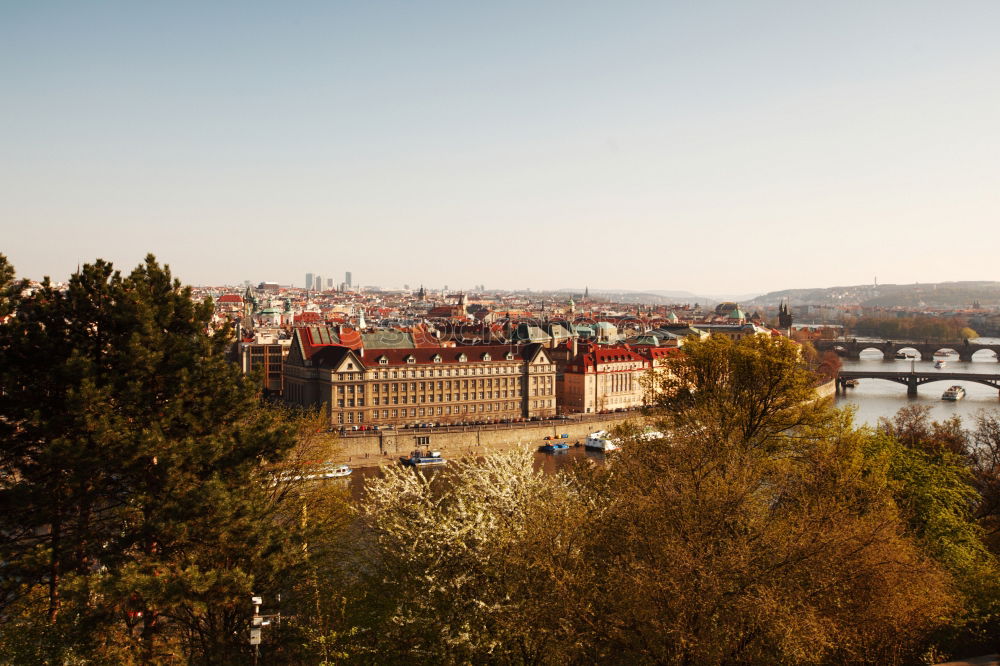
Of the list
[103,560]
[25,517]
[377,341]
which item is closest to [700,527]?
[103,560]

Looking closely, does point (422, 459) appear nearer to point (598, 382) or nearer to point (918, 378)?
point (598, 382)

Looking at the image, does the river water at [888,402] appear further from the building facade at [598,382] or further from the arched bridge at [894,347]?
the building facade at [598,382]

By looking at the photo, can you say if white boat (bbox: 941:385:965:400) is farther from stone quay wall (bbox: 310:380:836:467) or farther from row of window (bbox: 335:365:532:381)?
row of window (bbox: 335:365:532:381)

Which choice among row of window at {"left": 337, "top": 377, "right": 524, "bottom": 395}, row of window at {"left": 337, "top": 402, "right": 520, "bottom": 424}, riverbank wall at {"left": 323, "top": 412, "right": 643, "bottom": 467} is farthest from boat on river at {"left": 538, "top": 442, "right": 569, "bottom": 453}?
row of window at {"left": 337, "top": 377, "right": 524, "bottom": 395}

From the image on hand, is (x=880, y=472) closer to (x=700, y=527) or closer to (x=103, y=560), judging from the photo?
(x=700, y=527)

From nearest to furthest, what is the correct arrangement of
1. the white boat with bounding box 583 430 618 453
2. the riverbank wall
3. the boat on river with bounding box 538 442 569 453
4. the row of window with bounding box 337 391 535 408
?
the riverbank wall
the boat on river with bounding box 538 442 569 453
the white boat with bounding box 583 430 618 453
the row of window with bounding box 337 391 535 408

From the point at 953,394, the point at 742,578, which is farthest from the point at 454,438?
the point at 953,394

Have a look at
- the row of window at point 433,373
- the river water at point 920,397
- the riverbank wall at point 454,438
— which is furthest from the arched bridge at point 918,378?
the row of window at point 433,373
